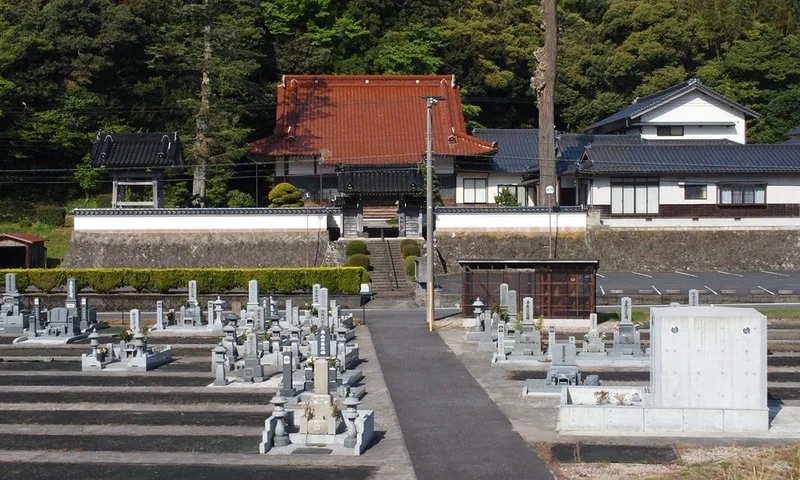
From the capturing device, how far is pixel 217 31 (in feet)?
145

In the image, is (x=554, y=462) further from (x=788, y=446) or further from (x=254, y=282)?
→ (x=254, y=282)

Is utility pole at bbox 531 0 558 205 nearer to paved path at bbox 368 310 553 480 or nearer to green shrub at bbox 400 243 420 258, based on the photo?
green shrub at bbox 400 243 420 258

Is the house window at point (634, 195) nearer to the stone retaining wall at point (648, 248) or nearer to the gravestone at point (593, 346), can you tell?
the stone retaining wall at point (648, 248)

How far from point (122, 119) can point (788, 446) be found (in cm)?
4081

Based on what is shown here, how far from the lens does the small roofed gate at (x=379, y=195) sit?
140 feet

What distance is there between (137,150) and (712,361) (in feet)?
94.9

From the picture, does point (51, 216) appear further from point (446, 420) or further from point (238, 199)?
point (446, 420)

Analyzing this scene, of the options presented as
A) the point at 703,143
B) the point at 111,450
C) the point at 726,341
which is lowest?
the point at 111,450

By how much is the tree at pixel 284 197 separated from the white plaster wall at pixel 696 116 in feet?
65.1

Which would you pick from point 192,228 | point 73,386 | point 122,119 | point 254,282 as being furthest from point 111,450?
point 122,119

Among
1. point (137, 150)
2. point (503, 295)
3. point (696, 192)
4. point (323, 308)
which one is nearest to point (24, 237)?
point (137, 150)

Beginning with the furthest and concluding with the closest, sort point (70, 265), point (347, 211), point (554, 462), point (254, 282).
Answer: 1. point (347, 211)
2. point (70, 265)
3. point (254, 282)
4. point (554, 462)

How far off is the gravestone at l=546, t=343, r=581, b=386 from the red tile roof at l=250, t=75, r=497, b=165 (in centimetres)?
2597

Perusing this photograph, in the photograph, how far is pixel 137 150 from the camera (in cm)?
3944
